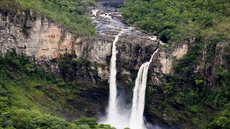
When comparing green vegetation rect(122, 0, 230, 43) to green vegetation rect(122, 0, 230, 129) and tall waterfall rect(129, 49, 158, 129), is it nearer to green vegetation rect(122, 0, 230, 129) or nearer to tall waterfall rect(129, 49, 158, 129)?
green vegetation rect(122, 0, 230, 129)

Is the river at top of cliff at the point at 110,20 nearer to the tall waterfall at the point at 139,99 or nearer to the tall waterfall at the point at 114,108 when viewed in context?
the tall waterfall at the point at 114,108

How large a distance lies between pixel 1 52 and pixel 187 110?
11.7 metres

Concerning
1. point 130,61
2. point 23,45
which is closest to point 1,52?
point 23,45

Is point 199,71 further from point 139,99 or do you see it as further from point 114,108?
point 114,108

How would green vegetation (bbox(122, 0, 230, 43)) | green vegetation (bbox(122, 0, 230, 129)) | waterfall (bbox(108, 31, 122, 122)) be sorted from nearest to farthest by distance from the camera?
green vegetation (bbox(122, 0, 230, 129)) → green vegetation (bbox(122, 0, 230, 43)) → waterfall (bbox(108, 31, 122, 122))

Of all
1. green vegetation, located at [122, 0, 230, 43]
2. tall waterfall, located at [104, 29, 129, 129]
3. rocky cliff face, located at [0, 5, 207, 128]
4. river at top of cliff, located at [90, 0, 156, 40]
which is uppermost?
green vegetation, located at [122, 0, 230, 43]

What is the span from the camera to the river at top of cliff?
150ft

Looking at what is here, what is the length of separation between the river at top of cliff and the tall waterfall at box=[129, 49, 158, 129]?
2.40 m

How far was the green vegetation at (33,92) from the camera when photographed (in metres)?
39.4

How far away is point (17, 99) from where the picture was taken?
40.2 metres

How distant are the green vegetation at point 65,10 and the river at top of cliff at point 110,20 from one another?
2.36 feet

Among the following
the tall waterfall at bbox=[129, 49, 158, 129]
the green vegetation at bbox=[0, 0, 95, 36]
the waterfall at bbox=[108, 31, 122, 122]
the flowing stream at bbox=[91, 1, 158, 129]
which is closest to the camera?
the tall waterfall at bbox=[129, 49, 158, 129]

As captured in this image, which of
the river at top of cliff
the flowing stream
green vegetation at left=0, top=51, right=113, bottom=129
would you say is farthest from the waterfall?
green vegetation at left=0, top=51, right=113, bottom=129

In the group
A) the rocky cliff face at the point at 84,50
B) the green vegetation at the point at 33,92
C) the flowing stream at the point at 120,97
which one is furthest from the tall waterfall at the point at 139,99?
the green vegetation at the point at 33,92
